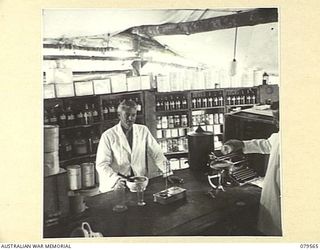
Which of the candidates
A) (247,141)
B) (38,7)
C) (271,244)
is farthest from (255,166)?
(38,7)

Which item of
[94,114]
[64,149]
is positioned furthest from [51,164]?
[94,114]

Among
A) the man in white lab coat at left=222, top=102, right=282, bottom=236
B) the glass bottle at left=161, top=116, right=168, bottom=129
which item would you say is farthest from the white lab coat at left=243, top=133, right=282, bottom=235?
the glass bottle at left=161, top=116, right=168, bottom=129

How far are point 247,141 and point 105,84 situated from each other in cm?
37

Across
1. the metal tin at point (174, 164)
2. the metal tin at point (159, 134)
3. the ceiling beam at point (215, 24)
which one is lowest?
the metal tin at point (174, 164)

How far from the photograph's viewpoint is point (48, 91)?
0.93m

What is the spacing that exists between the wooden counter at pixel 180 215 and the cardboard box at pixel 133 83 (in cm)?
23

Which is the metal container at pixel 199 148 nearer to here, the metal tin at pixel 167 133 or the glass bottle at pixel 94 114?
the metal tin at pixel 167 133

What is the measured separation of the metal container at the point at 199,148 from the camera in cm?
95

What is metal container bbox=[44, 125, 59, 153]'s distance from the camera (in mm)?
923

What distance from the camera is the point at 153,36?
0.94 m

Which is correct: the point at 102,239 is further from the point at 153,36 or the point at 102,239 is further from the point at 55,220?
the point at 153,36

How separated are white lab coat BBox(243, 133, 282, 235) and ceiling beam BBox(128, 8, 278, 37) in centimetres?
28

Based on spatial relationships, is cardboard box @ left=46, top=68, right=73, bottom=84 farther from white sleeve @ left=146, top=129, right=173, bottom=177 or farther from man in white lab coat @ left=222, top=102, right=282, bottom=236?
man in white lab coat @ left=222, top=102, right=282, bottom=236

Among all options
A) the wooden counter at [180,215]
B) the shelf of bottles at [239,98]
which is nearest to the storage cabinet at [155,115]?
the shelf of bottles at [239,98]
